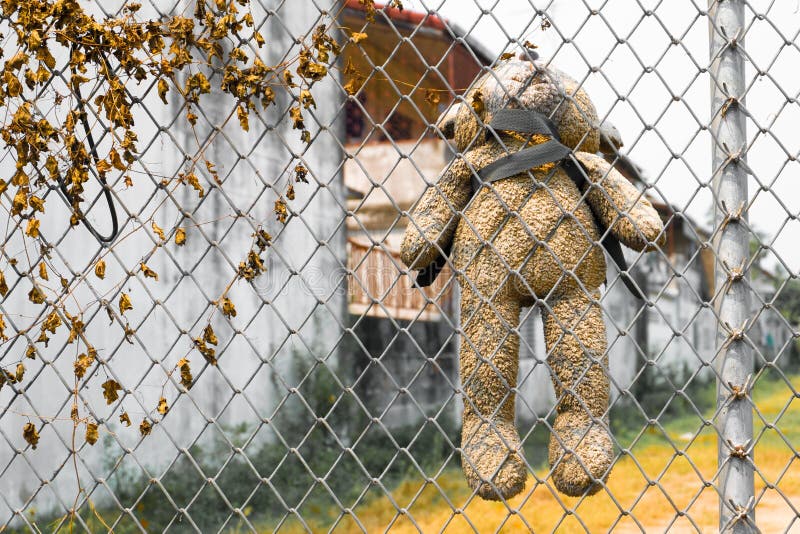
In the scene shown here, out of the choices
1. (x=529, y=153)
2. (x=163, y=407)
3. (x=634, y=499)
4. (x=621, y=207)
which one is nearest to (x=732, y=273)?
(x=621, y=207)

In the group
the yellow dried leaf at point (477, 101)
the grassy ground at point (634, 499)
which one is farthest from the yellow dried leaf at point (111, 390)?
the grassy ground at point (634, 499)

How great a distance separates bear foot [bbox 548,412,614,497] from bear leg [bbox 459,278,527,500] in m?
0.07

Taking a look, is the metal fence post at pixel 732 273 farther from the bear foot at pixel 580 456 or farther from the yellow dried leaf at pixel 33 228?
the yellow dried leaf at pixel 33 228

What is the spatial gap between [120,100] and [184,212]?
0.71 ft

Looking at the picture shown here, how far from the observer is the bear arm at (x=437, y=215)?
1.76m

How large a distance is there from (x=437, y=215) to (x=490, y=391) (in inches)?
13.7

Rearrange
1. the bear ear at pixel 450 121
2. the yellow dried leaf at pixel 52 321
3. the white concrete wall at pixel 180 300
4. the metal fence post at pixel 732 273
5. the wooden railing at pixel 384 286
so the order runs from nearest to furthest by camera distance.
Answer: the metal fence post at pixel 732 273
the yellow dried leaf at pixel 52 321
the bear ear at pixel 450 121
the wooden railing at pixel 384 286
the white concrete wall at pixel 180 300

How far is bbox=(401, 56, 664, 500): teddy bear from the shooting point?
1.69m

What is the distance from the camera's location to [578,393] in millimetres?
1719

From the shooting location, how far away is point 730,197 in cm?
150

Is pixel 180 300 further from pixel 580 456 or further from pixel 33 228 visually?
pixel 580 456

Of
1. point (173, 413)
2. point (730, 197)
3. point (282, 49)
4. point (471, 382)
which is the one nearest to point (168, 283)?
point (173, 413)

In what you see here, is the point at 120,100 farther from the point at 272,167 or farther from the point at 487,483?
the point at 272,167

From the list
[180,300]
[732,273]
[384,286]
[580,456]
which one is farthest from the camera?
[180,300]
